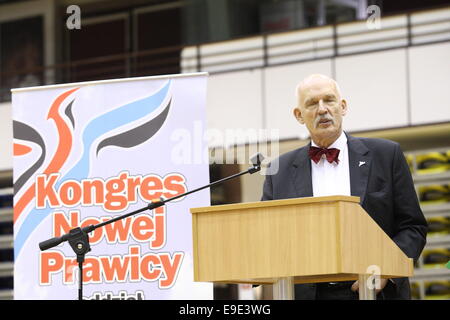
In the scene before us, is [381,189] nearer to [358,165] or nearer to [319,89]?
[358,165]

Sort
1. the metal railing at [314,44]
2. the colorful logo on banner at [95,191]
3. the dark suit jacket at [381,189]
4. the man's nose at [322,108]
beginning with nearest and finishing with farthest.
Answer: the dark suit jacket at [381,189] < the man's nose at [322,108] < the colorful logo on banner at [95,191] < the metal railing at [314,44]

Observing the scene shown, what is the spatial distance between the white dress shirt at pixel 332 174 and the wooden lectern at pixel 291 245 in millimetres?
632

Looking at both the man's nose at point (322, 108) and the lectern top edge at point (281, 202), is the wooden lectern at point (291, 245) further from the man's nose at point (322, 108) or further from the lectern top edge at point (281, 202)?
the man's nose at point (322, 108)

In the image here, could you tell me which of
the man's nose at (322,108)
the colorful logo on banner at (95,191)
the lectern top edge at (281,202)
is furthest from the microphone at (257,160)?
the colorful logo on banner at (95,191)

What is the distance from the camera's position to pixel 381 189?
4527 millimetres

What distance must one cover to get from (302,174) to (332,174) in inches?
5.7

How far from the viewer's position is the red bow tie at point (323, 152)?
4578 millimetres

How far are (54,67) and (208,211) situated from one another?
12.2m

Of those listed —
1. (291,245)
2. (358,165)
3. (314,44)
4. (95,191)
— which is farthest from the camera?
(314,44)

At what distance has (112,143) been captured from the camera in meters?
6.03

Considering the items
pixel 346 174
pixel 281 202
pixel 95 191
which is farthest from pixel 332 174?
pixel 95 191

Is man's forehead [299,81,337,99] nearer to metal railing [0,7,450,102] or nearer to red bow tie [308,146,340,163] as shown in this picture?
red bow tie [308,146,340,163]
